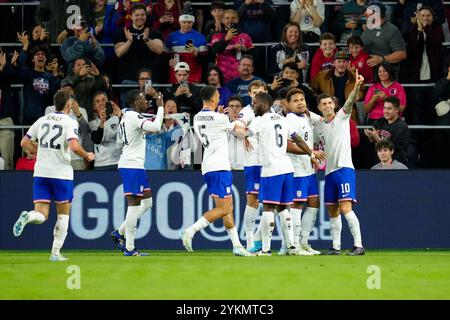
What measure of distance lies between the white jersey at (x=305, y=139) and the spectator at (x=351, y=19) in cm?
583

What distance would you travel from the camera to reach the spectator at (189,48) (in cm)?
2277

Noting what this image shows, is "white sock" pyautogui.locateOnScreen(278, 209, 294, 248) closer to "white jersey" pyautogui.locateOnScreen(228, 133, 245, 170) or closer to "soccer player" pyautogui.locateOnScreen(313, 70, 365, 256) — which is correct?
"soccer player" pyautogui.locateOnScreen(313, 70, 365, 256)

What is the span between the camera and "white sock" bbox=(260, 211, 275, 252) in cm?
1698

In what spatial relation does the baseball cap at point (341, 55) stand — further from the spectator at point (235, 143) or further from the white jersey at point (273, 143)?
the white jersey at point (273, 143)

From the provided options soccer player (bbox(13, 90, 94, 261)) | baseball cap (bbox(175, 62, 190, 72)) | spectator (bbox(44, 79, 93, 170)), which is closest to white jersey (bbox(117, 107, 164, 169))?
soccer player (bbox(13, 90, 94, 261))

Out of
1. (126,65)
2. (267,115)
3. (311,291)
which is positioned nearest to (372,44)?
(126,65)

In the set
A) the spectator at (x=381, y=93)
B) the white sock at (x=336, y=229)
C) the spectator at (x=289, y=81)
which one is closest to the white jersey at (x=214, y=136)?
the white sock at (x=336, y=229)

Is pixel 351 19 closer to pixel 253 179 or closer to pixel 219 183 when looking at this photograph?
pixel 253 179

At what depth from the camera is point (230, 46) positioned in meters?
22.4

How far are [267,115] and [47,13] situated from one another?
29.6 feet

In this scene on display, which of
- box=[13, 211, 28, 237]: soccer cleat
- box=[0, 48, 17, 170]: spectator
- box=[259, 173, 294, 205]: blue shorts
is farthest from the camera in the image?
box=[0, 48, 17, 170]: spectator

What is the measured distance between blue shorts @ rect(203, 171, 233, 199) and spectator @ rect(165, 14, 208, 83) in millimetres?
6083

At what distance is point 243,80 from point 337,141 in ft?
15.2

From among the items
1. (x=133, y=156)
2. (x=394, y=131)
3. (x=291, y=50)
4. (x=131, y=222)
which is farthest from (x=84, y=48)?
(x=394, y=131)
